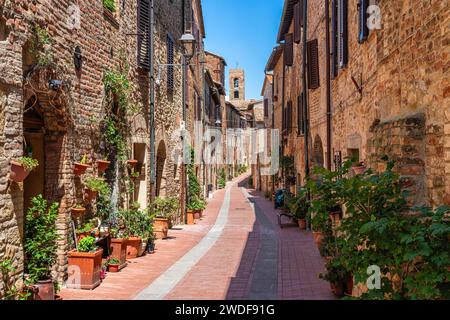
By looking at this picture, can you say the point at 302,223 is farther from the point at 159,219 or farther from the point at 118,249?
the point at 118,249

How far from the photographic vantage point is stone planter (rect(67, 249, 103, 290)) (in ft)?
24.0

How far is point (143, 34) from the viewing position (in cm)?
1162

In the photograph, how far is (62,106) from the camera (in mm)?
7164

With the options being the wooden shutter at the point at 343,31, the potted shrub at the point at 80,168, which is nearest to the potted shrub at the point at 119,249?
the potted shrub at the point at 80,168

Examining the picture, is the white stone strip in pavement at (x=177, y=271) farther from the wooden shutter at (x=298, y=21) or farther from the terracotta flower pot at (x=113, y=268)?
the wooden shutter at (x=298, y=21)

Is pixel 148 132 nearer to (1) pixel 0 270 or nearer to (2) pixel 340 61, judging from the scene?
(2) pixel 340 61

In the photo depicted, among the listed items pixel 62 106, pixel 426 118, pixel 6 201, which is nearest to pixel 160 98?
pixel 62 106

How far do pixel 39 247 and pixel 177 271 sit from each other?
3.29 m

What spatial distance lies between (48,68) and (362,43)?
501 centimetres

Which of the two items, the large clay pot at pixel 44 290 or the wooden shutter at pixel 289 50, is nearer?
the large clay pot at pixel 44 290

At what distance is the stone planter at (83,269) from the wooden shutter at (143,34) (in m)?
5.79

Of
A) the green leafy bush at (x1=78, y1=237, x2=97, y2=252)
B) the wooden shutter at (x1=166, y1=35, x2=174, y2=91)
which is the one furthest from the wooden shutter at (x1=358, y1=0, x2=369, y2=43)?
the wooden shutter at (x1=166, y1=35, x2=174, y2=91)

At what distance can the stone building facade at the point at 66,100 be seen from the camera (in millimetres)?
5562
